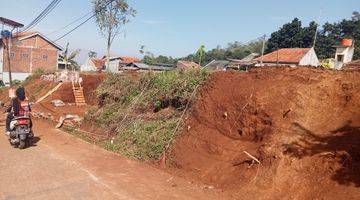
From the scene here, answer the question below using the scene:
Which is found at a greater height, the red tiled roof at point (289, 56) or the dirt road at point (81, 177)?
the red tiled roof at point (289, 56)

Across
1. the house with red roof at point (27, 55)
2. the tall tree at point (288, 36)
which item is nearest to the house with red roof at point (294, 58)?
the tall tree at point (288, 36)

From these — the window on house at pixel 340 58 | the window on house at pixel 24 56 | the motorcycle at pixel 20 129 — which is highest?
the window on house at pixel 340 58

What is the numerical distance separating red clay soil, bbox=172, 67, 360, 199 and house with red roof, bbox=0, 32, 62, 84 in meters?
39.5

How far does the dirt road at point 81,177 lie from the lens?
7.05 meters

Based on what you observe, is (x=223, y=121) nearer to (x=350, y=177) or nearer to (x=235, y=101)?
(x=235, y=101)

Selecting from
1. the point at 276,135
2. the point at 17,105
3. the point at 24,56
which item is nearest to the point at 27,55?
the point at 24,56

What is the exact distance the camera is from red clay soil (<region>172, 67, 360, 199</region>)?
22.9 feet

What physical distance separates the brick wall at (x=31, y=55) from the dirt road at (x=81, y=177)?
38.3 metres

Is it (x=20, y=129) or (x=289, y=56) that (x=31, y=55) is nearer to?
(x=289, y=56)

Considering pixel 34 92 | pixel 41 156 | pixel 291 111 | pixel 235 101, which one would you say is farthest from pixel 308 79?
pixel 34 92

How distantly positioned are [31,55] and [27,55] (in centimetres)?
47

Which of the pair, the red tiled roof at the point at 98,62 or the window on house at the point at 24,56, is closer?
the window on house at the point at 24,56

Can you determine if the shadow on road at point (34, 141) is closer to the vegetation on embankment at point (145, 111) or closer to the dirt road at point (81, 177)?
the dirt road at point (81, 177)

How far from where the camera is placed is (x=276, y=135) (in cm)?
823
